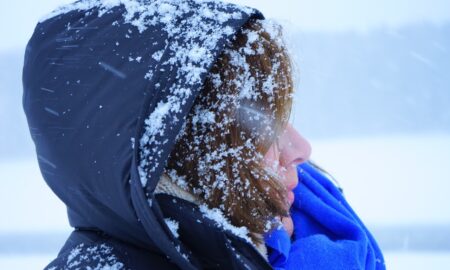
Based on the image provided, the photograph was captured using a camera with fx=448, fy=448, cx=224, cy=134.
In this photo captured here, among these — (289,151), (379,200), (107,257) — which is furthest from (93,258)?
(379,200)

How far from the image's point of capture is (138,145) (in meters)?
0.61

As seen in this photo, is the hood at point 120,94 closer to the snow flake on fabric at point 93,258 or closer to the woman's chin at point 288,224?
the snow flake on fabric at point 93,258

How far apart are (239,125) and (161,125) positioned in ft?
0.48

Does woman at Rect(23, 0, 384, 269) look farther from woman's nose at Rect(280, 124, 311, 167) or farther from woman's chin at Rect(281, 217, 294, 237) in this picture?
woman's chin at Rect(281, 217, 294, 237)

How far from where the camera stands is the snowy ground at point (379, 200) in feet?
5.90

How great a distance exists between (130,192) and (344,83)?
1.68 m

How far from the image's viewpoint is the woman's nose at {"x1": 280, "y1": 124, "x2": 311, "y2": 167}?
0.84 m

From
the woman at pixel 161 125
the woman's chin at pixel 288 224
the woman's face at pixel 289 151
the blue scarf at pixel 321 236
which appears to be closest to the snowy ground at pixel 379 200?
the blue scarf at pixel 321 236

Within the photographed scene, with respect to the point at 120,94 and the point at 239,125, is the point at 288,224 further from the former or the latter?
the point at 120,94

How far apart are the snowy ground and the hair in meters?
1.24

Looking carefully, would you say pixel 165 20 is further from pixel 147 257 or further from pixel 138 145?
pixel 147 257

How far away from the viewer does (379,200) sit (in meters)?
1.86

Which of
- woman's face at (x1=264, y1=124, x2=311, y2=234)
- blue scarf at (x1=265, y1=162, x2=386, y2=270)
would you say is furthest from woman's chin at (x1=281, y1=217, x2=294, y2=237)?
woman's face at (x1=264, y1=124, x2=311, y2=234)

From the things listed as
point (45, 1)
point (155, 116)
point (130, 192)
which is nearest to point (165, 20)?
point (155, 116)
